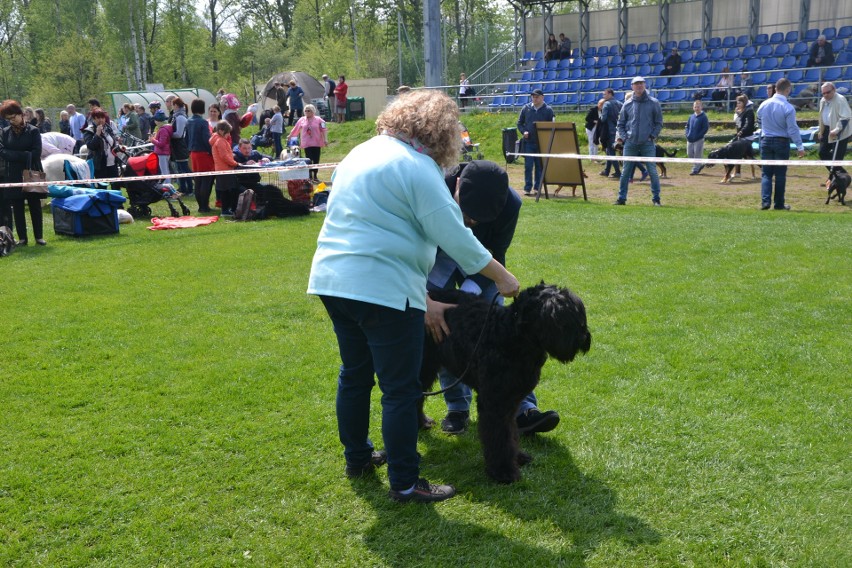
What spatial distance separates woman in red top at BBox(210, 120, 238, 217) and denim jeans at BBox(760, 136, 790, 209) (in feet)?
29.9

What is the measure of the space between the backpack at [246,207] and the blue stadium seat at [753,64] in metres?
18.1

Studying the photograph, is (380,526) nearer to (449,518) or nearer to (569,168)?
(449,518)

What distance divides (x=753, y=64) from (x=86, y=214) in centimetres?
2094

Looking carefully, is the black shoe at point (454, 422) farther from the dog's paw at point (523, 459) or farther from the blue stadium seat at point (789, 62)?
the blue stadium seat at point (789, 62)

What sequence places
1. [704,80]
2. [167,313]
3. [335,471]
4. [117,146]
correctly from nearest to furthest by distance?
[335,471], [167,313], [117,146], [704,80]

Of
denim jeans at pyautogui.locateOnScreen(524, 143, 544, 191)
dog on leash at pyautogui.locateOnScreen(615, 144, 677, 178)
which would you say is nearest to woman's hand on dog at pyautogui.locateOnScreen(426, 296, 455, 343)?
denim jeans at pyautogui.locateOnScreen(524, 143, 544, 191)

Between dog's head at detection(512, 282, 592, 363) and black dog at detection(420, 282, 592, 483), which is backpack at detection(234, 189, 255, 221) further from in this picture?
dog's head at detection(512, 282, 592, 363)

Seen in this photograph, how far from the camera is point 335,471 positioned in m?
3.74

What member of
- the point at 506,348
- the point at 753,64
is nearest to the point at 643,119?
the point at 506,348

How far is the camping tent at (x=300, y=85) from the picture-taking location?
33156 millimetres

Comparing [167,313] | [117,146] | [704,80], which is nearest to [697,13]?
[704,80]

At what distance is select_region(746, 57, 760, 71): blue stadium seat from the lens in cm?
2317

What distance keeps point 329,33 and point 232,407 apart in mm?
52365

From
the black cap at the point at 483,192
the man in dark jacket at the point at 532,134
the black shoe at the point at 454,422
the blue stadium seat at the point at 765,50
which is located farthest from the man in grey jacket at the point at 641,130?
the blue stadium seat at the point at 765,50
